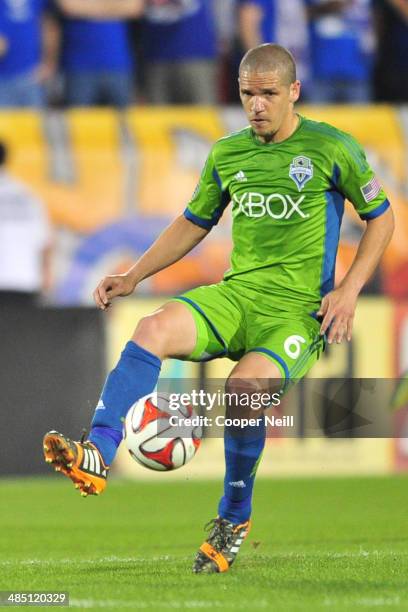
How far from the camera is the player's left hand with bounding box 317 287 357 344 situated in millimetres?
5418

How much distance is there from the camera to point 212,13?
12508mm

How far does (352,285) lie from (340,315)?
0.44 feet

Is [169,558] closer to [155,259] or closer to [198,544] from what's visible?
[198,544]

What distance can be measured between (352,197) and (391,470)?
253 inches

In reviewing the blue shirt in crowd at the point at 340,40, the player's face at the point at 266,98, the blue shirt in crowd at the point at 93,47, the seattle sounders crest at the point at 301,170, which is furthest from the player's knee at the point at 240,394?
the blue shirt in crowd at the point at 340,40

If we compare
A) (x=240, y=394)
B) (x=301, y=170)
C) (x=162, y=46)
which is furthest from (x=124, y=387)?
(x=162, y=46)

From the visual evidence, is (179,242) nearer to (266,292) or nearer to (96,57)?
(266,292)

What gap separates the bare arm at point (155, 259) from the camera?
5598mm

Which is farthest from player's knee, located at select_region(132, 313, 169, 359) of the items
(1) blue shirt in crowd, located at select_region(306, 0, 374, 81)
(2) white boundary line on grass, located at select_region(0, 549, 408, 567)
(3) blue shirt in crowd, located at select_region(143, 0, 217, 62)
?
(1) blue shirt in crowd, located at select_region(306, 0, 374, 81)

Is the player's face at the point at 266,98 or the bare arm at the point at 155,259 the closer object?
the player's face at the point at 266,98

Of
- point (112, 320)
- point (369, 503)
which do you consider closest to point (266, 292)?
point (369, 503)

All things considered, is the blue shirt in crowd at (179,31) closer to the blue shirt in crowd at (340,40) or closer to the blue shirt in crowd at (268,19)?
the blue shirt in crowd at (268,19)

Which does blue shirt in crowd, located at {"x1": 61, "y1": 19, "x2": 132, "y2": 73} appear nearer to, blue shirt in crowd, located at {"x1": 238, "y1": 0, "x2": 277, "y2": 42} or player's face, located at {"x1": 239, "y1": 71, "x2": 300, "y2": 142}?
blue shirt in crowd, located at {"x1": 238, "y1": 0, "x2": 277, "y2": 42}

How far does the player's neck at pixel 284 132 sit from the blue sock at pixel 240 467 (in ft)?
3.74
